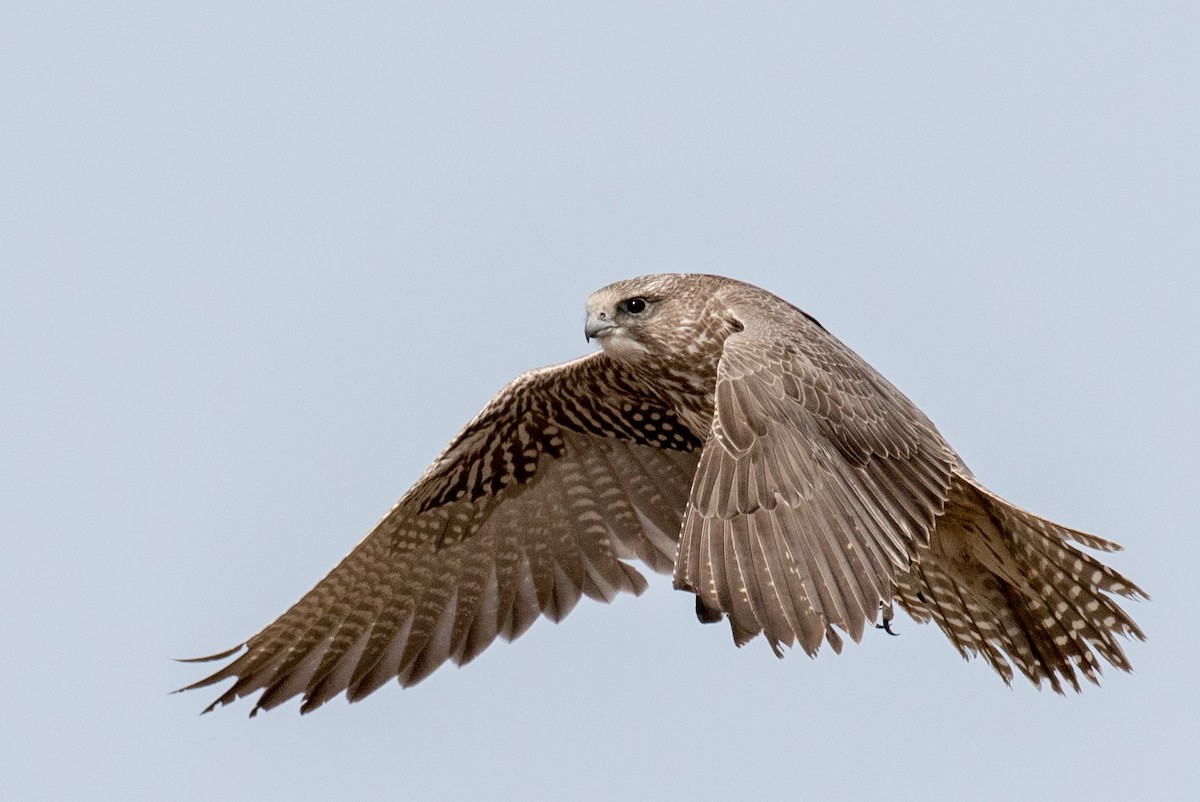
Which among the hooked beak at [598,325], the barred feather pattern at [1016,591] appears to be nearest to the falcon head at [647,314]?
the hooked beak at [598,325]

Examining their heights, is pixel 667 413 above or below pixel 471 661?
above

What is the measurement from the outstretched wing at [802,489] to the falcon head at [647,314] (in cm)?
33

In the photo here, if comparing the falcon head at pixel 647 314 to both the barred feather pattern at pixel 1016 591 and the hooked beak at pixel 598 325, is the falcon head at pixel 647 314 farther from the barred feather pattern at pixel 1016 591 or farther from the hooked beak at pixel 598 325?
the barred feather pattern at pixel 1016 591

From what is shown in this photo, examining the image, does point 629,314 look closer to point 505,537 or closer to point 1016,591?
point 505,537

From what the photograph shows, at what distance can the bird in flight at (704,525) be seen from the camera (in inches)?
317

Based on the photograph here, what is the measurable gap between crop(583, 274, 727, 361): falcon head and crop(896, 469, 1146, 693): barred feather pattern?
62.8 inches

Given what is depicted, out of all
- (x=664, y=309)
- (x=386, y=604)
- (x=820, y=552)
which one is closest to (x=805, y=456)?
(x=820, y=552)

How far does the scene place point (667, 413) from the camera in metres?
10.6

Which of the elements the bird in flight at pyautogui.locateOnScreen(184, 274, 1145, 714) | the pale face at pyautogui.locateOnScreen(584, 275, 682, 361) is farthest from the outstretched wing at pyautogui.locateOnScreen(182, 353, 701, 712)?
the pale face at pyautogui.locateOnScreen(584, 275, 682, 361)

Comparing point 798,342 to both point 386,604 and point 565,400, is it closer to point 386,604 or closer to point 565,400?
point 565,400

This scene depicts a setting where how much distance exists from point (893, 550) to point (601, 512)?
9.87ft

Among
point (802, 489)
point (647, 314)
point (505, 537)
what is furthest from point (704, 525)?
point (505, 537)

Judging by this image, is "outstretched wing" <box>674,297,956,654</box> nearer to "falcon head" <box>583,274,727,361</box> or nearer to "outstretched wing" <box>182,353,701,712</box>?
"falcon head" <box>583,274,727,361</box>

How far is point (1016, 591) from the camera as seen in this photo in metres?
9.72
